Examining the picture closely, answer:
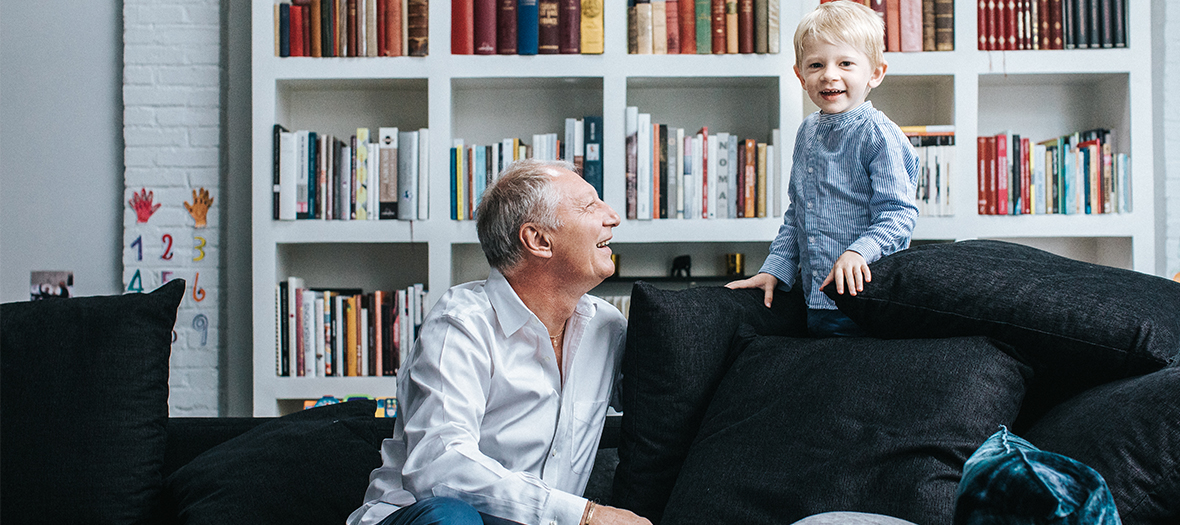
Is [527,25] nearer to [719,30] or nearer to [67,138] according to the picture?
[719,30]

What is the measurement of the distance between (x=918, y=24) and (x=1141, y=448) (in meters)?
2.00

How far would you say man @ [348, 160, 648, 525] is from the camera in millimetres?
1121

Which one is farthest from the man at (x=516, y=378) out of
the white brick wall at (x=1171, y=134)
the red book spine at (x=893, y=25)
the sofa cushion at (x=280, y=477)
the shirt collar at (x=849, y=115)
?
the white brick wall at (x=1171, y=134)

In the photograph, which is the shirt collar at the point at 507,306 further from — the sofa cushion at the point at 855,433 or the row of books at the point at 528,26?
the row of books at the point at 528,26

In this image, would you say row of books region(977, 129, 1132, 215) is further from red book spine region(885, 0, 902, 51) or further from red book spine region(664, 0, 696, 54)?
red book spine region(664, 0, 696, 54)

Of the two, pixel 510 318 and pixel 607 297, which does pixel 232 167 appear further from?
pixel 510 318

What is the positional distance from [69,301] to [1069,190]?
295 centimetres

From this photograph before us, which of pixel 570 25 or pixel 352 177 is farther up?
pixel 570 25

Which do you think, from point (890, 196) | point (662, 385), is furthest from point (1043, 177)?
point (662, 385)

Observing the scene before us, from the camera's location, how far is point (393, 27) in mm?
2551

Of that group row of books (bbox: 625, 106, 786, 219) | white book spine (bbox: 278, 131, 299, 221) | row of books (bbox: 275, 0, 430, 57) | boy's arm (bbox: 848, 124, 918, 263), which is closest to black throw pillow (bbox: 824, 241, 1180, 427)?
boy's arm (bbox: 848, 124, 918, 263)

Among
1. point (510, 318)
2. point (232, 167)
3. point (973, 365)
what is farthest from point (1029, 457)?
point (232, 167)

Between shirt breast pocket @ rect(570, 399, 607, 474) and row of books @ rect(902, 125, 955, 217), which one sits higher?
row of books @ rect(902, 125, 955, 217)

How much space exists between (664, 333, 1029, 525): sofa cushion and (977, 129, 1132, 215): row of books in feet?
5.58
